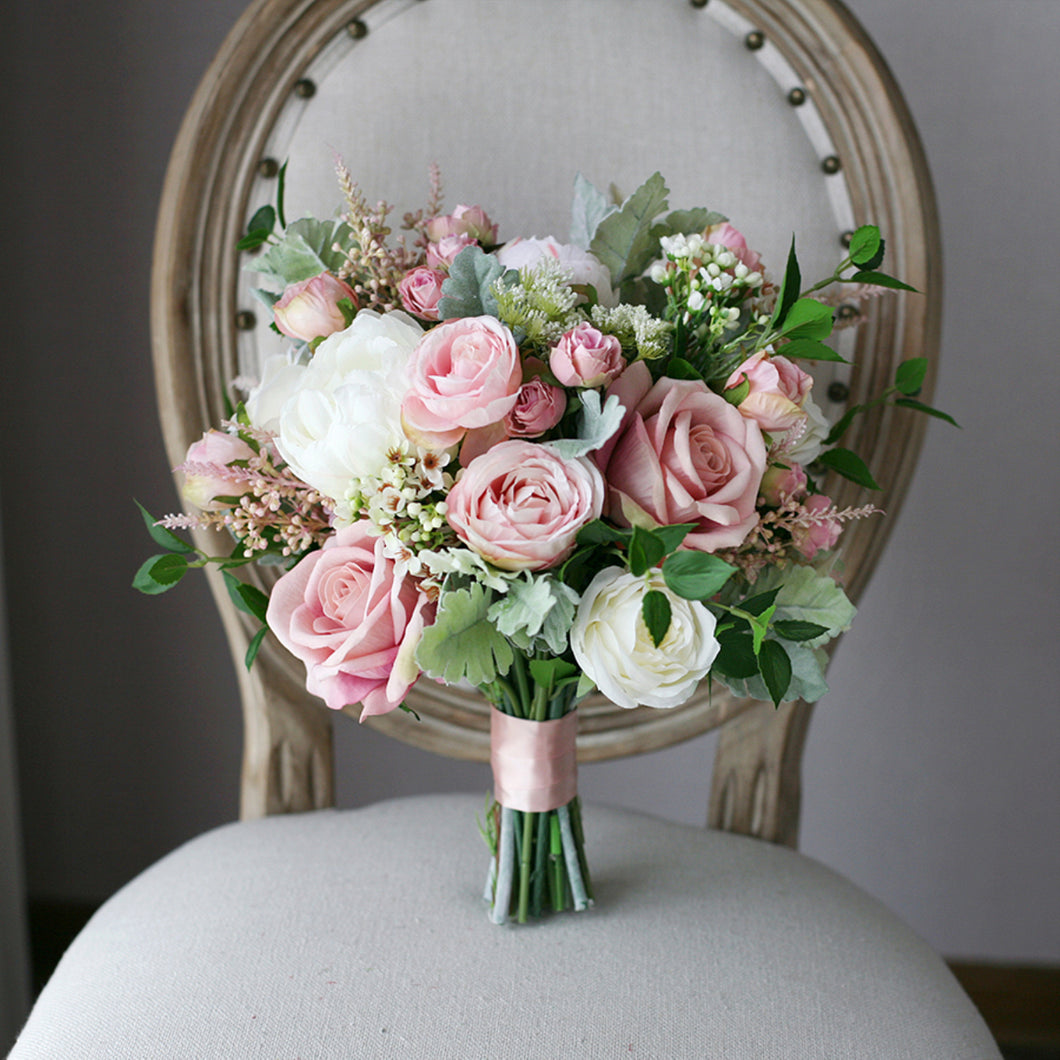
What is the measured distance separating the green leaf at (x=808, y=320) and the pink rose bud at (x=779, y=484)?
7 cm

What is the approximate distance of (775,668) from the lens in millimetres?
467

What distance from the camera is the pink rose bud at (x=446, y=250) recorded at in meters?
0.50

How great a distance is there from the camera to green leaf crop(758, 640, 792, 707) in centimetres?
46

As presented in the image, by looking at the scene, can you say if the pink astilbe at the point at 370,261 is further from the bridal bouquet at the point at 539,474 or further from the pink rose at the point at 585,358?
the pink rose at the point at 585,358

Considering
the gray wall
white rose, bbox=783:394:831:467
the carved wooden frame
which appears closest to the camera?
white rose, bbox=783:394:831:467

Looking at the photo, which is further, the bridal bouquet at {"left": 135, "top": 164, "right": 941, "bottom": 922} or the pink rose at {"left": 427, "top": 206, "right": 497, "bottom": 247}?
the pink rose at {"left": 427, "top": 206, "right": 497, "bottom": 247}

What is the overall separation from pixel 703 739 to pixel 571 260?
0.72m

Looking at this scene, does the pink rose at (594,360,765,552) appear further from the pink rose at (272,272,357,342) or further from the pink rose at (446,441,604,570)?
the pink rose at (272,272,357,342)

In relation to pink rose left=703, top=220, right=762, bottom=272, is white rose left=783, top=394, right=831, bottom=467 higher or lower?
lower

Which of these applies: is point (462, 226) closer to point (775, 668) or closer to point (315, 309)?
point (315, 309)

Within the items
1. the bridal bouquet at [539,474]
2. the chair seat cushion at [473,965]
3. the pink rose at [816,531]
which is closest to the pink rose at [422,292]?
the bridal bouquet at [539,474]

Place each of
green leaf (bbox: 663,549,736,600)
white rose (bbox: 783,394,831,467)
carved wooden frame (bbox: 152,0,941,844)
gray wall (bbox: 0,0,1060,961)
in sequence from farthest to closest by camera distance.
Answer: gray wall (bbox: 0,0,1060,961) < carved wooden frame (bbox: 152,0,941,844) < white rose (bbox: 783,394,831,467) < green leaf (bbox: 663,549,736,600)

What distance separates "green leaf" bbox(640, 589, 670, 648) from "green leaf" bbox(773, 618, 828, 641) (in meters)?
0.07

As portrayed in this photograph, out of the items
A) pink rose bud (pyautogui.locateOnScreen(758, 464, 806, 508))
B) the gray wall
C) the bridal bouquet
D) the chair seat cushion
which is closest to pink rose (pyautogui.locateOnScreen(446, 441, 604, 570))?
the bridal bouquet
